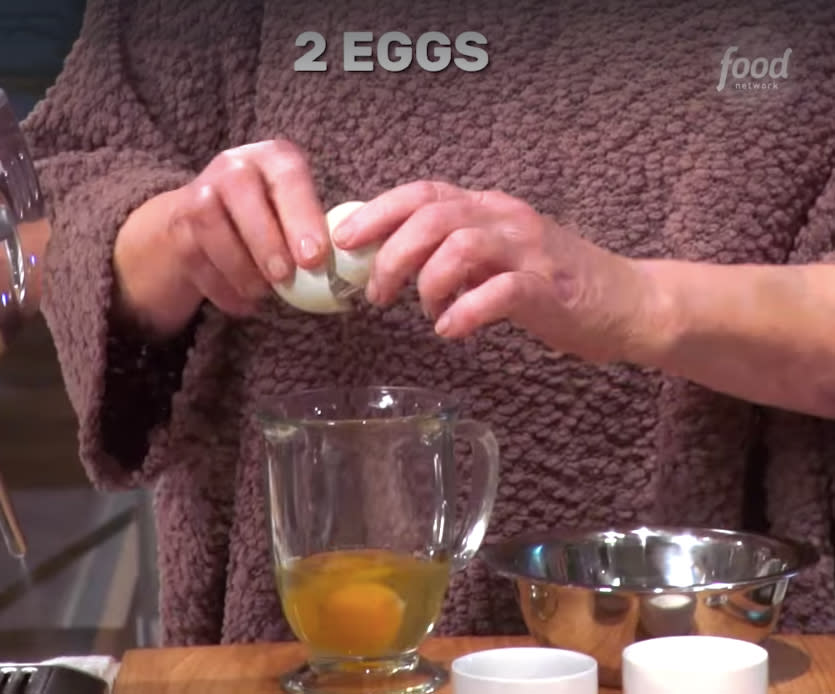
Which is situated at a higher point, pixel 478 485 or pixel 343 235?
pixel 343 235

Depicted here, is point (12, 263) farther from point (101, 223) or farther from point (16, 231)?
point (101, 223)

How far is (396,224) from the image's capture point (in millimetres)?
720

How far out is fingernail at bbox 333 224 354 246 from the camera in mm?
713

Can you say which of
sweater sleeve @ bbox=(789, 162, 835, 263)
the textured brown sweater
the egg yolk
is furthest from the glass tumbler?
sweater sleeve @ bbox=(789, 162, 835, 263)

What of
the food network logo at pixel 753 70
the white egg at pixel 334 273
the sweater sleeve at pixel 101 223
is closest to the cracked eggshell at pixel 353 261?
the white egg at pixel 334 273

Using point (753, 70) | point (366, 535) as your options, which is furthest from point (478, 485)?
point (753, 70)

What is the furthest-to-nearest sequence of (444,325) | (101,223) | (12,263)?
(101,223) → (444,325) → (12,263)

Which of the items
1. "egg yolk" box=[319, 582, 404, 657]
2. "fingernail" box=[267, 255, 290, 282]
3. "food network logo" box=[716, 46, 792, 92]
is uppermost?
"food network logo" box=[716, 46, 792, 92]

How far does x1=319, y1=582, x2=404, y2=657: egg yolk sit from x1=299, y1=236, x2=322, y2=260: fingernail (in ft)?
0.50

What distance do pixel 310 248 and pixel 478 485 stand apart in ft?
0.46

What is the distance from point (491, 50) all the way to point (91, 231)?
0.82 feet

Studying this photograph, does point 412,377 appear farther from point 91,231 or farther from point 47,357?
point 47,357

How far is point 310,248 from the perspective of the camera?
2.35ft

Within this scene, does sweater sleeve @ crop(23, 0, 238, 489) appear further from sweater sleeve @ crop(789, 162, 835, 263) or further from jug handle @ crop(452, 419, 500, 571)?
sweater sleeve @ crop(789, 162, 835, 263)
